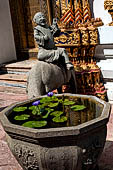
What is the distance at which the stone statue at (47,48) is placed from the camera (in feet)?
13.5

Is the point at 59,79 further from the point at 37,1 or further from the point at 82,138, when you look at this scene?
the point at 37,1

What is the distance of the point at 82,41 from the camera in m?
4.70

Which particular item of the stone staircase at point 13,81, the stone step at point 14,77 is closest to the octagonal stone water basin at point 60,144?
the stone staircase at point 13,81

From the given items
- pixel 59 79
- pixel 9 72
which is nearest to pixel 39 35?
pixel 59 79

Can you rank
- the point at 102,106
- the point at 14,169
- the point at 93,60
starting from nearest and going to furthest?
the point at 102,106 < the point at 14,169 < the point at 93,60

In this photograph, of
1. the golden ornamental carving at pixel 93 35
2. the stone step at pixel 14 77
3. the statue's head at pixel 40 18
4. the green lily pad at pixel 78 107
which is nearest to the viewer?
the green lily pad at pixel 78 107

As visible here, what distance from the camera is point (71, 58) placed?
5016mm

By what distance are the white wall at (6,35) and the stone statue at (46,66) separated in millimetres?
3366

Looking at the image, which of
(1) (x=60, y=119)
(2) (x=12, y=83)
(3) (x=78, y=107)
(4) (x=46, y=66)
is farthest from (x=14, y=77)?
(1) (x=60, y=119)

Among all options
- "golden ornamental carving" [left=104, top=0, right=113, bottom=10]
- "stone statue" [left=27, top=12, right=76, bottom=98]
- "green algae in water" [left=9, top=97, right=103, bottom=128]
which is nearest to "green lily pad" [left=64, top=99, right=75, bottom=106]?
"green algae in water" [left=9, top=97, right=103, bottom=128]

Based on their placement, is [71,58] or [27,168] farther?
[71,58]

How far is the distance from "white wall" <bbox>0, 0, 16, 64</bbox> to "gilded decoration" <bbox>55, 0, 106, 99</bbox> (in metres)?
2.82

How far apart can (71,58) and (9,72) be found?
243cm

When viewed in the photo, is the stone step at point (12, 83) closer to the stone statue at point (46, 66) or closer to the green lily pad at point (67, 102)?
the stone statue at point (46, 66)
